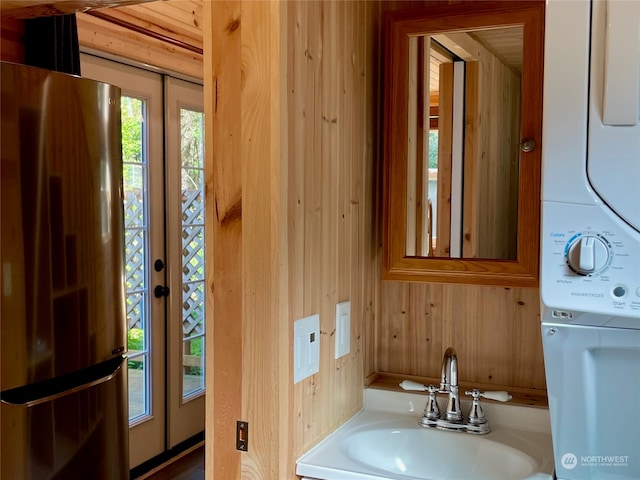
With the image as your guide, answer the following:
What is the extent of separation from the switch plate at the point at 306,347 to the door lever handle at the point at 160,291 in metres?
1.82

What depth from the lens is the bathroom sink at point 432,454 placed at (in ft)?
5.09

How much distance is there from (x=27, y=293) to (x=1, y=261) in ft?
0.38

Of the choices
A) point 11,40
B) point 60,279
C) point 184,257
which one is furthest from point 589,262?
point 184,257

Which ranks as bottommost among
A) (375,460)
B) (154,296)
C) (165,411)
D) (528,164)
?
(165,411)

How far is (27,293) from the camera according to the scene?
1779 millimetres

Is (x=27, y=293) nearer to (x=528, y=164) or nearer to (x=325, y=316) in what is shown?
(x=325, y=316)

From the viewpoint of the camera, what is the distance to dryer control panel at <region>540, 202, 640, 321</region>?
43.4 inches

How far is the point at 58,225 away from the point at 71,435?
66cm

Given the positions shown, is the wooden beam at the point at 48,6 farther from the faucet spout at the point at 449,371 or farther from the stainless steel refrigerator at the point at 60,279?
the faucet spout at the point at 449,371

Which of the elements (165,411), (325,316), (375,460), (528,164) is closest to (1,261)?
(325,316)

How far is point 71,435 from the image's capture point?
6.42ft

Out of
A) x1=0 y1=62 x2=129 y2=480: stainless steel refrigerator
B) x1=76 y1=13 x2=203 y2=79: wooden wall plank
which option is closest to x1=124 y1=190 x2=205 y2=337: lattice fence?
x1=76 y1=13 x2=203 y2=79: wooden wall plank

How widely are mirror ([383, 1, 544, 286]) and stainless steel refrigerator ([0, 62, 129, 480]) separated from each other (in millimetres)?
959

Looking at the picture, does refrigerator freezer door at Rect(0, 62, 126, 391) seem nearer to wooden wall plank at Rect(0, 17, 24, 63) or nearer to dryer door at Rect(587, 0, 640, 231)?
wooden wall plank at Rect(0, 17, 24, 63)
